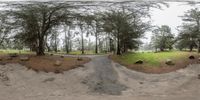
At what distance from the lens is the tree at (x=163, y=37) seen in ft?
66.0

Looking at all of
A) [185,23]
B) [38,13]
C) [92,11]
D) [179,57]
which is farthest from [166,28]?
[38,13]

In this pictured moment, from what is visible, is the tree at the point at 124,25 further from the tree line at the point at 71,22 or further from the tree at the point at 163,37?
the tree at the point at 163,37

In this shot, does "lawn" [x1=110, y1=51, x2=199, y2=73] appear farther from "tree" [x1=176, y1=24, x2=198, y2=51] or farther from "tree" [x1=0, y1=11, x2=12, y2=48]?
"tree" [x1=0, y1=11, x2=12, y2=48]

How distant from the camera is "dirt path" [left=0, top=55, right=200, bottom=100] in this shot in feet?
35.2

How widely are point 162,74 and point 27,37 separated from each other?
343 inches

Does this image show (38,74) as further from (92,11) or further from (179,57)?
(179,57)

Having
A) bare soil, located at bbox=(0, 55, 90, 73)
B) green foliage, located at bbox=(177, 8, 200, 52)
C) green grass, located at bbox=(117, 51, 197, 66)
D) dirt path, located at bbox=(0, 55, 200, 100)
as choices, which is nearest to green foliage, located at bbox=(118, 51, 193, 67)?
green grass, located at bbox=(117, 51, 197, 66)

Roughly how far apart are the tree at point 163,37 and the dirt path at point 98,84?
6.79 meters

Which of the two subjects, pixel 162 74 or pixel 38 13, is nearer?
pixel 162 74

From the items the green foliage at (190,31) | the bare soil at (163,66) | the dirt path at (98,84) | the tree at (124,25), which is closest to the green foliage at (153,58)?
the bare soil at (163,66)

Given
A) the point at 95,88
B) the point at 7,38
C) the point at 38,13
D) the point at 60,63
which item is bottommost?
the point at 95,88

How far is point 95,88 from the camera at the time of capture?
11617mm

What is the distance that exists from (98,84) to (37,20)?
6.23 metres

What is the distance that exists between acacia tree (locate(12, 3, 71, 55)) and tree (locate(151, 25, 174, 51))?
774 centimetres
